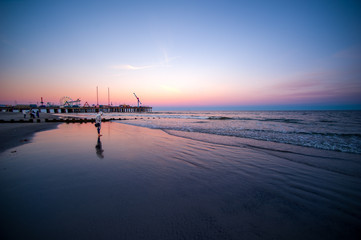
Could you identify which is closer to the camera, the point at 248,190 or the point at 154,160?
the point at 248,190

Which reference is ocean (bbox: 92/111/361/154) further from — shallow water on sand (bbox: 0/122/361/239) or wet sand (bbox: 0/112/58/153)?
wet sand (bbox: 0/112/58/153)

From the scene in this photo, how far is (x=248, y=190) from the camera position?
13.5 ft

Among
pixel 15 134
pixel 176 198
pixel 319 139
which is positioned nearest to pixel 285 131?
pixel 319 139

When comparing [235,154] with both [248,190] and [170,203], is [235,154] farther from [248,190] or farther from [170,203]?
[170,203]

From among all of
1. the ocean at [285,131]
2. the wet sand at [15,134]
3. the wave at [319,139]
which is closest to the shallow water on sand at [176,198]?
the wet sand at [15,134]

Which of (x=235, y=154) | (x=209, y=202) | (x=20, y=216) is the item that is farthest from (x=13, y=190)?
(x=235, y=154)

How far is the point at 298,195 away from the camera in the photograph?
3.97 metres

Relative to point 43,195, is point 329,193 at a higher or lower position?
lower

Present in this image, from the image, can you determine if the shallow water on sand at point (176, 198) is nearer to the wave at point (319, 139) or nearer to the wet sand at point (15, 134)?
the wet sand at point (15, 134)

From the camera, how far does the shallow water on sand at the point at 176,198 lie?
260 centimetres

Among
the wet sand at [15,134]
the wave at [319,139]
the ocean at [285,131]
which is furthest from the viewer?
the ocean at [285,131]

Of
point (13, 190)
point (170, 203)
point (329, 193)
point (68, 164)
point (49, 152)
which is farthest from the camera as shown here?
point (49, 152)

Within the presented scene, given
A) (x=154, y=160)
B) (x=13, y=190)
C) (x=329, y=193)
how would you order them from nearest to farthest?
1. (x=13, y=190)
2. (x=329, y=193)
3. (x=154, y=160)

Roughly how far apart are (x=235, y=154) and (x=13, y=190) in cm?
815
